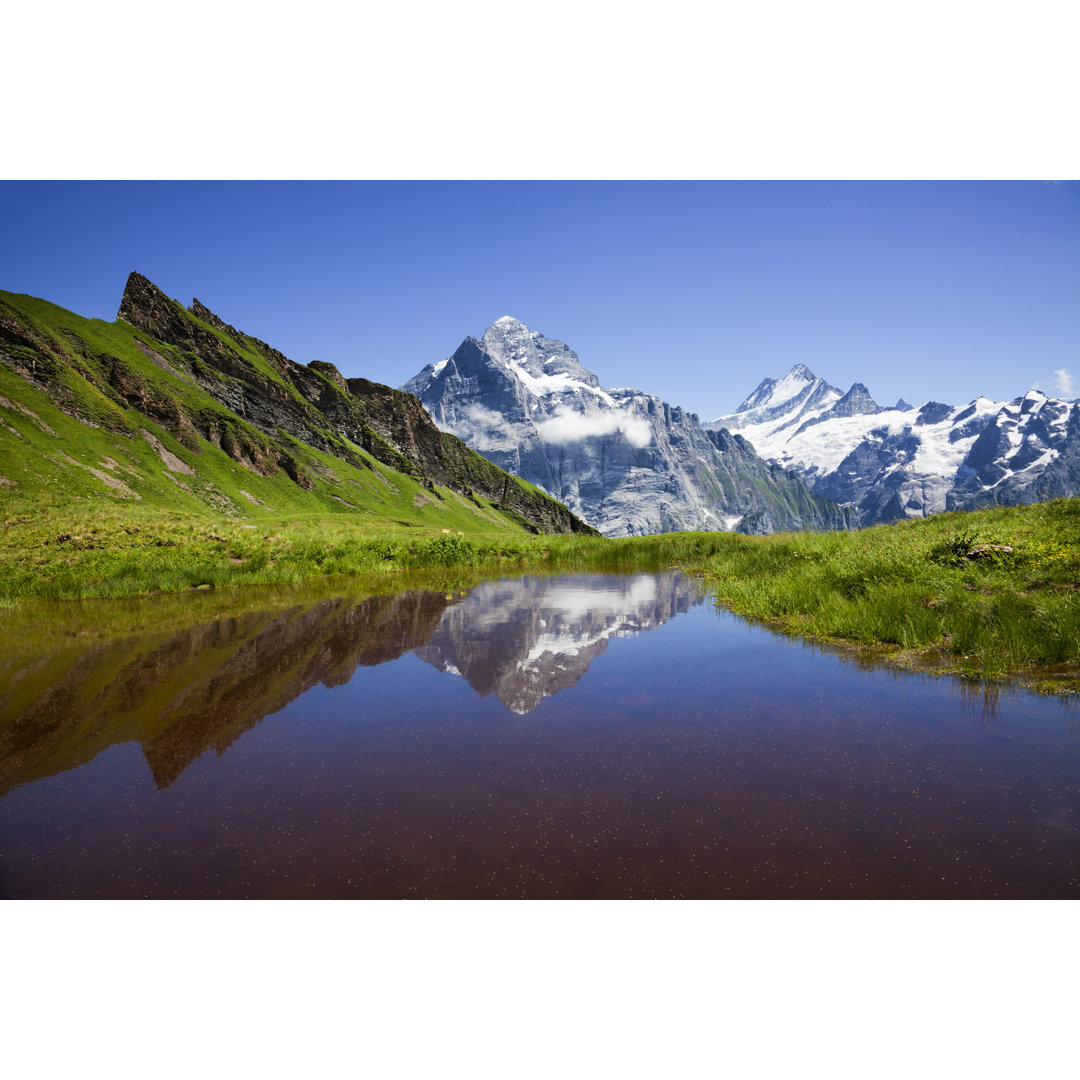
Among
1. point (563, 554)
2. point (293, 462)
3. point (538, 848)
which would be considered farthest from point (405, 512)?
point (538, 848)

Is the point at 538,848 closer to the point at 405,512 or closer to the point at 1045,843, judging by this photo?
the point at 1045,843

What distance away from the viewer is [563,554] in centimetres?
4128

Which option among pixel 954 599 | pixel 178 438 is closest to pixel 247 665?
pixel 954 599

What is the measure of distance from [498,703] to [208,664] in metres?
6.59

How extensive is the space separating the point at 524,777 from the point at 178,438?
96337 mm

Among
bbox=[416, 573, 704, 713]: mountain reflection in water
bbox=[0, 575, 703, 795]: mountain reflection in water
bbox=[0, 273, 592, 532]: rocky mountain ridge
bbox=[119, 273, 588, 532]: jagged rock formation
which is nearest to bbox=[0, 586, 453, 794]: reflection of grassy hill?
bbox=[0, 575, 703, 795]: mountain reflection in water

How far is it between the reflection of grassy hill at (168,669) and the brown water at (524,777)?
0.26 feet

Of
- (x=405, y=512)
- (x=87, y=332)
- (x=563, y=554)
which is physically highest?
(x=87, y=332)

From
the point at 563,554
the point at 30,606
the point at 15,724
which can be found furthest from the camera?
the point at 563,554

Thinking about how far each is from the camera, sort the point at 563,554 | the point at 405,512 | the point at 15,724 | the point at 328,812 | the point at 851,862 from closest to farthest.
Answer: the point at 851,862, the point at 328,812, the point at 15,724, the point at 563,554, the point at 405,512

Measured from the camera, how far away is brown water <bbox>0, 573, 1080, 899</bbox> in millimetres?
5082

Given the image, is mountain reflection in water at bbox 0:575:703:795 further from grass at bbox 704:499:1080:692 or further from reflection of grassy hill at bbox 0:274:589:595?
reflection of grassy hill at bbox 0:274:589:595

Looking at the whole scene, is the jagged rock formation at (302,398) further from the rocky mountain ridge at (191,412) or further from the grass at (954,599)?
the grass at (954,599)

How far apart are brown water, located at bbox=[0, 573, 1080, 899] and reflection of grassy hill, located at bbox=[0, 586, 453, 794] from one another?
8 cm
